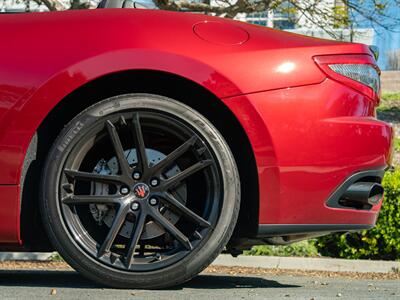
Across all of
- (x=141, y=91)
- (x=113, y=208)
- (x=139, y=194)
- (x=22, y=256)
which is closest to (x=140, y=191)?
(x=139, y=194)

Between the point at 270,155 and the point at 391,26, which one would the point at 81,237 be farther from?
the point at 391,26

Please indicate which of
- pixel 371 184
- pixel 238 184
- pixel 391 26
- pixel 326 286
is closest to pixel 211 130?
pixel 238 184

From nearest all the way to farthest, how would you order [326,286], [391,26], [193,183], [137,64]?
1. [137,64]
2. [193,183]
3. [326,286]
4. [391,26]

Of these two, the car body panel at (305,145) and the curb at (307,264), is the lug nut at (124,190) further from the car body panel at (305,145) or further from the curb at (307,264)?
the curb at (307,264)

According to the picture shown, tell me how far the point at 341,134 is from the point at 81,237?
1.35 metres

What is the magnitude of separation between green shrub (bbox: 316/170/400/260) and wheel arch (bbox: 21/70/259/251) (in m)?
4.18

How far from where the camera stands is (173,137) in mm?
3816

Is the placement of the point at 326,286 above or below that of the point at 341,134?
below

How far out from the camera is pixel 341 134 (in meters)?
3.66

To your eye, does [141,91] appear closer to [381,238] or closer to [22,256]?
[22,256]

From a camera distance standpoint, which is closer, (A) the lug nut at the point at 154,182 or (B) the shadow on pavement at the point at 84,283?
(A) the lug nut at the point at 154,182

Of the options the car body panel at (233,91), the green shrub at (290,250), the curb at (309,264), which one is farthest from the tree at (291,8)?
the car body panel at (233,91)

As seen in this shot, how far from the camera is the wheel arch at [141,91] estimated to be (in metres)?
3.69

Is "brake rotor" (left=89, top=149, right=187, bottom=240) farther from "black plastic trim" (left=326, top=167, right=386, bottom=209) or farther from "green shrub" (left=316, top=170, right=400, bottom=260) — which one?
"green shrub" (left=316, top=170, right=400, bottom=260)
